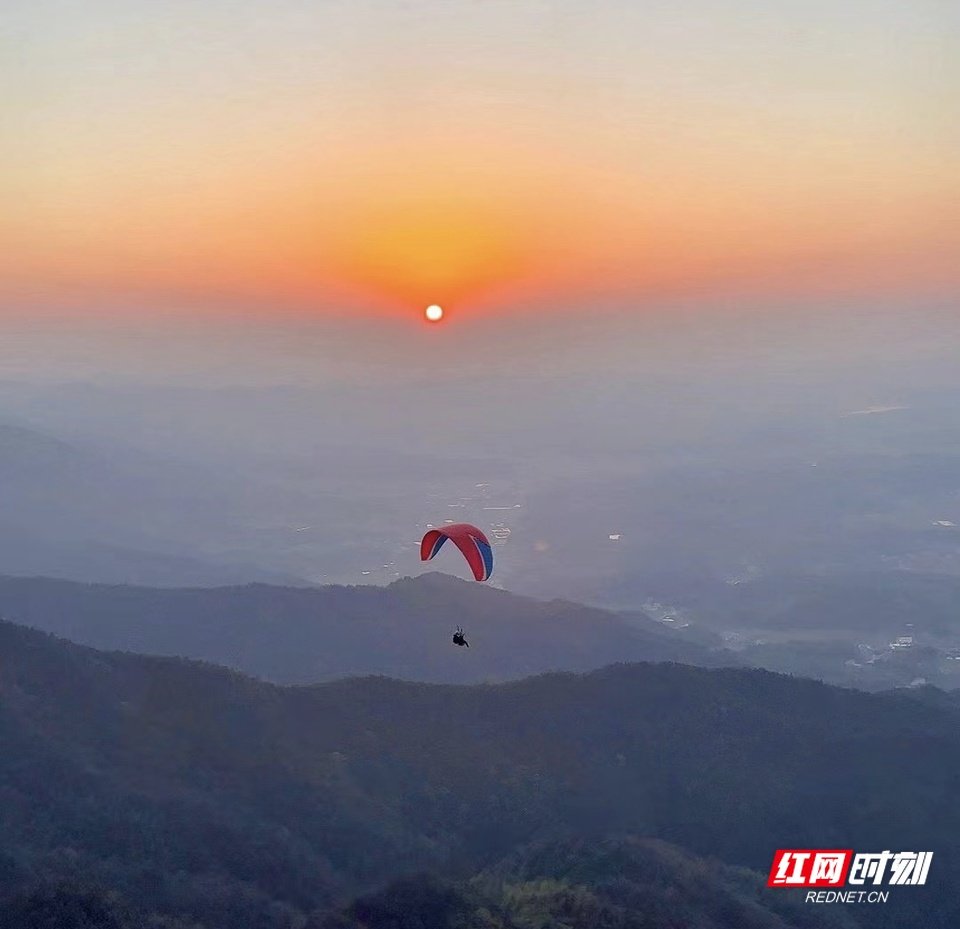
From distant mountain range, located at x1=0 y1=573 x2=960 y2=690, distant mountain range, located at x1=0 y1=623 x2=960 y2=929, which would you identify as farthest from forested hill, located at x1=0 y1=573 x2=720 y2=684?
distant mountain range, located at x1=0 y1=623 x2=960 y2=929

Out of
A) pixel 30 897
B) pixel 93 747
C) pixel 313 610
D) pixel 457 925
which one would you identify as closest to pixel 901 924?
pixel 457 925

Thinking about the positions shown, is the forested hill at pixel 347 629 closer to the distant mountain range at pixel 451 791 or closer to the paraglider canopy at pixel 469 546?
the distant mountain range at pixel 451 791

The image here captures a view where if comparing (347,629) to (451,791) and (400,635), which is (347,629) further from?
(451,791)

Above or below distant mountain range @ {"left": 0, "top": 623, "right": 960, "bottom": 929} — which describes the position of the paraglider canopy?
above

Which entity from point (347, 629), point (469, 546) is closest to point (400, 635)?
point (347, 629)

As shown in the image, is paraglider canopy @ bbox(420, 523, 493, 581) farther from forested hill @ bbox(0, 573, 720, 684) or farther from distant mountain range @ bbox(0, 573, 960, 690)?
distant mountain range @ bbox(0, 573, 960, 690)

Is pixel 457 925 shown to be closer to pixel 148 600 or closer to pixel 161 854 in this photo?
pixel 161 854
